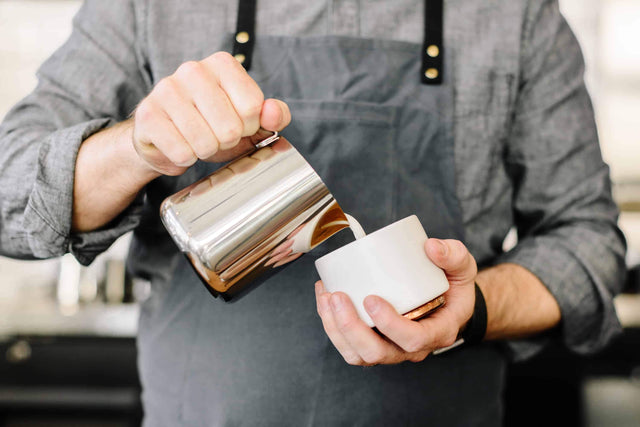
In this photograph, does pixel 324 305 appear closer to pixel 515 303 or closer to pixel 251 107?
pixel 251 107

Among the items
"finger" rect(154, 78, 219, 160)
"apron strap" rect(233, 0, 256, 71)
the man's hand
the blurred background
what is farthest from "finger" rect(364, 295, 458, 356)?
the blurred background

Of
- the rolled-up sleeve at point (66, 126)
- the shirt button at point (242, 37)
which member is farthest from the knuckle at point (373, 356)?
the shirt button at point (242, 37)

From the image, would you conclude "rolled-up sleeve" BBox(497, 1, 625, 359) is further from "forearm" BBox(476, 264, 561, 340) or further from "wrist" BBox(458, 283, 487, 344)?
"wrist" BBox(458, 283, 487, 344)

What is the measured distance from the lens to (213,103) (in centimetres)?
48

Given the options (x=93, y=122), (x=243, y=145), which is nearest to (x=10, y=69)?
(x=93, y=122)

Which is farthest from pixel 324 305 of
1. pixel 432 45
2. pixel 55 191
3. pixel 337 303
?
pixel 432 45

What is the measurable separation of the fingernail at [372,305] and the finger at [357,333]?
0.06 ft

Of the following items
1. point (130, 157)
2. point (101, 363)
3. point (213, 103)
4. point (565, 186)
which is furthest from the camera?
point (101, 363)

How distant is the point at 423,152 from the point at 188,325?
415mm

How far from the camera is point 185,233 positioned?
0.51 meters

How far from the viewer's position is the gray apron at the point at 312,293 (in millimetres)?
727

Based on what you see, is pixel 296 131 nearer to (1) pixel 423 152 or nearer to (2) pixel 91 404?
(1) pixel 423 152

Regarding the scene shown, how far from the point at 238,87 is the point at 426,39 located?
16.5 inches

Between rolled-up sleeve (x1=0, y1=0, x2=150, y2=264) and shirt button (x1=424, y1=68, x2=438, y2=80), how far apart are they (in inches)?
16.4
